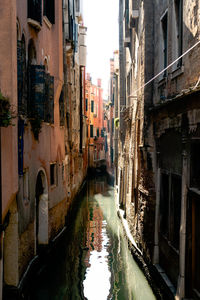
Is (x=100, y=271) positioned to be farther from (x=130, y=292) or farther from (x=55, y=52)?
(x=55, y=52)

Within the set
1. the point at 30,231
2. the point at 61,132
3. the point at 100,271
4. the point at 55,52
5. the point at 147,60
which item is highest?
the point at 55,52

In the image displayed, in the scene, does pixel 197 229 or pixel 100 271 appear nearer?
pixel 197 229

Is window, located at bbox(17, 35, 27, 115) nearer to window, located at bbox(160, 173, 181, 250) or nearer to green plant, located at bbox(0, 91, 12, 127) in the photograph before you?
green plant, located at bbox(0, 91, 12, 127)

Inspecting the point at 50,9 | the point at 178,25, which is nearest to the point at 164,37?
the point at 178,25

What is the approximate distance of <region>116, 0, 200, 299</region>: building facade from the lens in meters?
5.59

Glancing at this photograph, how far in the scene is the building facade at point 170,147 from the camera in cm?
559

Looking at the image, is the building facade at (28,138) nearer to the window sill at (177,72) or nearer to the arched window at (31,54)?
the arched window at (31,54)

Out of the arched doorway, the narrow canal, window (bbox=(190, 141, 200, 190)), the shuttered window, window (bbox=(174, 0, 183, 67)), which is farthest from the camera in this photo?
the arched doorway

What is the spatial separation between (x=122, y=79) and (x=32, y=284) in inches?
537

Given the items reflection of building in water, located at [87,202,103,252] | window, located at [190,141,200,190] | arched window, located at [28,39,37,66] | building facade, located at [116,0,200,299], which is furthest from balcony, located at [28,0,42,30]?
reflection of building in water, located at [87,202,103,252]

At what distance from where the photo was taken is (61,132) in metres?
12.9

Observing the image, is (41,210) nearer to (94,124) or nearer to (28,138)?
(28,138)

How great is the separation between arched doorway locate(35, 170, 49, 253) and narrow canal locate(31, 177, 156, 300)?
62cm

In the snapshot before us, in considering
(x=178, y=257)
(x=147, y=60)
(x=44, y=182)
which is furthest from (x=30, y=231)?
(x=147, y=60)
